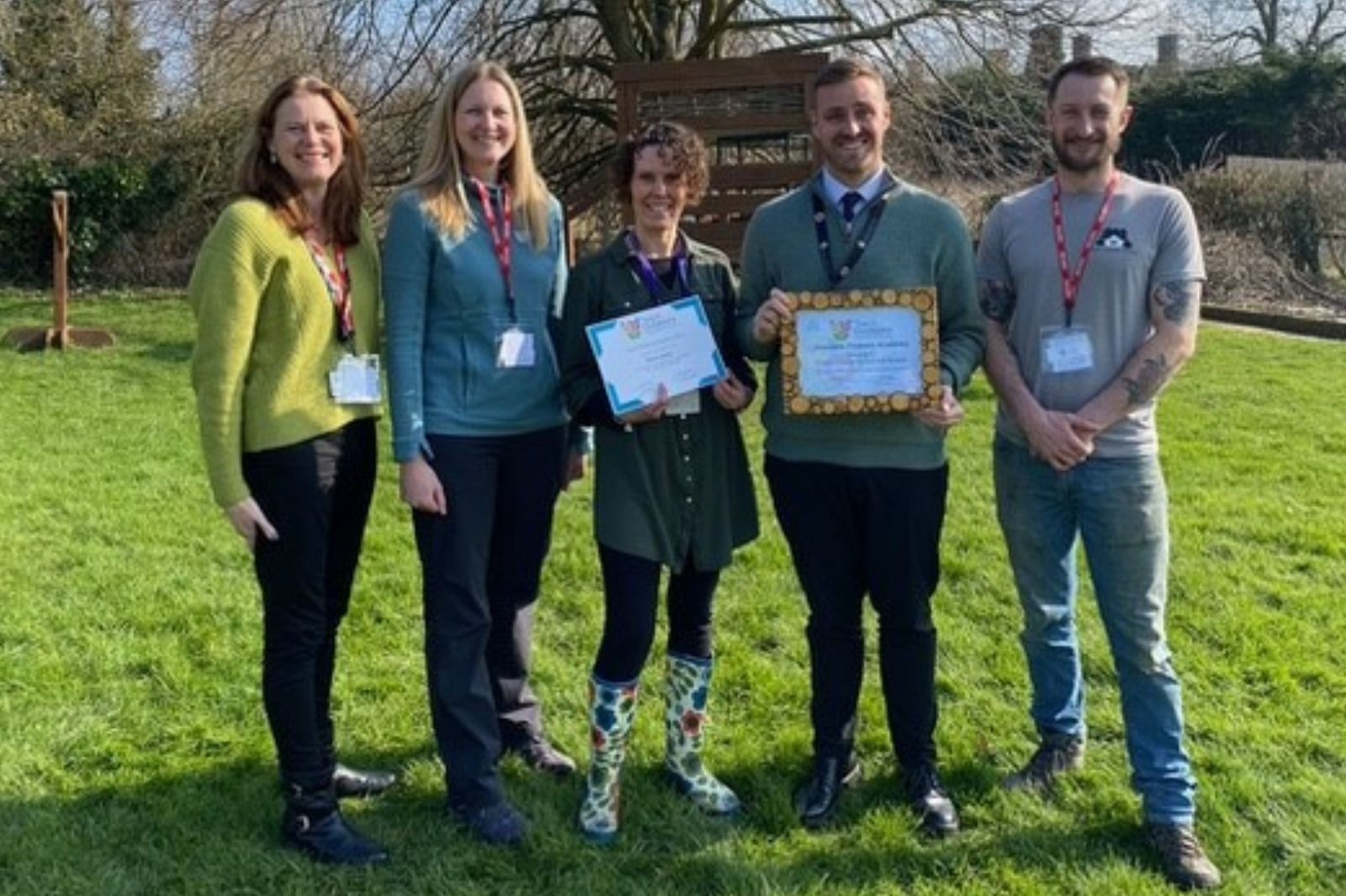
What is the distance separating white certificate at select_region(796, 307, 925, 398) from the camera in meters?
3.04

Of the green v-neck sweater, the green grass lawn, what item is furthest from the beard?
A: the green v-neck sweater

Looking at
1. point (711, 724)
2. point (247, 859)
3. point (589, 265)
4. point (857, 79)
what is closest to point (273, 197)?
point (589, 265)

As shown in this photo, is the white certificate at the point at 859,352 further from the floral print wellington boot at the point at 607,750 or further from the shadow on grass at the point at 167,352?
the shadow on grass at the point at 167,352

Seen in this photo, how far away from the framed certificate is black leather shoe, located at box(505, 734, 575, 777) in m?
1.39

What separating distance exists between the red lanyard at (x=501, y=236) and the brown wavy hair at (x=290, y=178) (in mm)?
328

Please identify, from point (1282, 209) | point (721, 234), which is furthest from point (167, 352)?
point (1282, 209)

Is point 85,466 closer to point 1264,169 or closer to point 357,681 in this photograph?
point 357,681

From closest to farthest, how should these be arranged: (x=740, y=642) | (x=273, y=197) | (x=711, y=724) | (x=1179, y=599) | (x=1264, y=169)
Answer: (x=273, y=197), (x=711, y=724), (x=740, y=642), (x=1179, y=599), (x=1264, y=169)

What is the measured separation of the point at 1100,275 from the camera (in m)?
3.13

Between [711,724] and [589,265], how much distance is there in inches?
64.8

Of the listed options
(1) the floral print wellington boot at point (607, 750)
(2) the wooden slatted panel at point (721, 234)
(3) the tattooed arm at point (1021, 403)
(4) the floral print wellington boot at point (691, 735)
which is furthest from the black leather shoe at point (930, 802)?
(2) the wooden slatted panel at point (721, 234)

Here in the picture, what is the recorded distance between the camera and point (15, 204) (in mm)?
17312

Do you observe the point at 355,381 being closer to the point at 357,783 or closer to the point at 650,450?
the point at 650,450

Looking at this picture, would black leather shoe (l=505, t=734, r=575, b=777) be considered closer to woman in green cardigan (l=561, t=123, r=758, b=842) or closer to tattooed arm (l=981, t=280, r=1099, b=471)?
woman in green cardigan (l=561, t=123, r=758, b=842)
